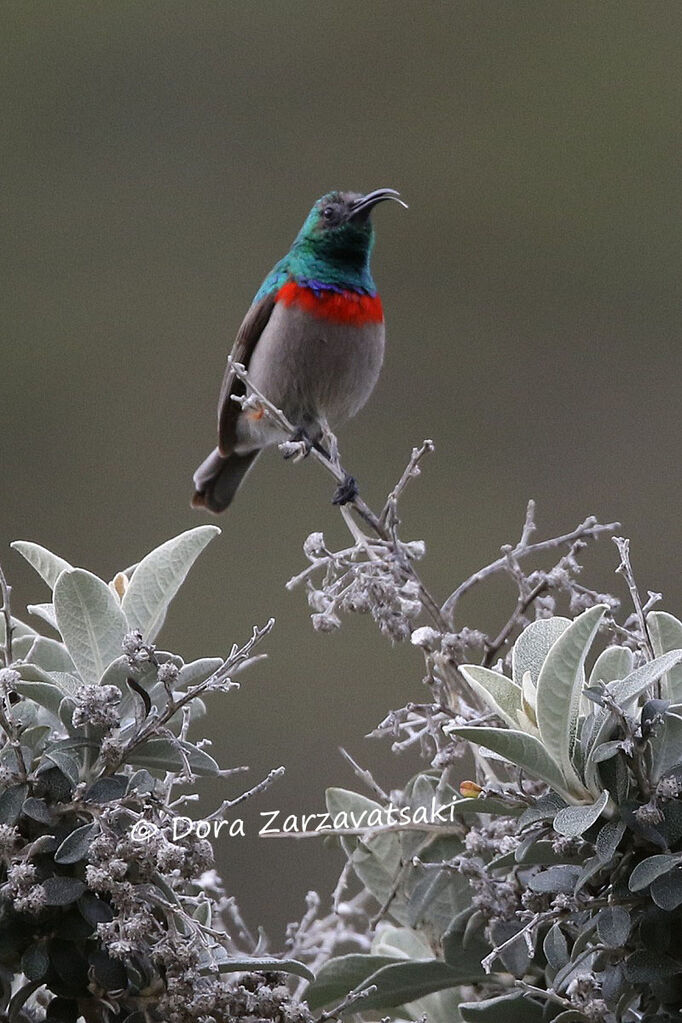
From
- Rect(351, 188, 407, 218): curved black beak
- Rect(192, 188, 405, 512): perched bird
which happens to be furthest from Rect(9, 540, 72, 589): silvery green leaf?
Rect(351, 188, 407, 218): curved black beak

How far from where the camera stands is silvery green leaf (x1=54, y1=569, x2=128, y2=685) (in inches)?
18.0

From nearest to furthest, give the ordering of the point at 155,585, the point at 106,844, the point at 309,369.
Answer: the point at 106,844, the point at 155,585, the point at 309,369

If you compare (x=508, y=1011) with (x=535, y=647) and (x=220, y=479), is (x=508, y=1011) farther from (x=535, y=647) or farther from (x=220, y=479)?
(x=220, y=479)

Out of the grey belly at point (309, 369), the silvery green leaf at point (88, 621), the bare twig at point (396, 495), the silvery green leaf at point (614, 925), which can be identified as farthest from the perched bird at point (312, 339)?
the silvery green leaf at point (614, 925)

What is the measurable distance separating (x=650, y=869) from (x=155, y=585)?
219mm

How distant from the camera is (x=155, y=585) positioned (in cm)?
49

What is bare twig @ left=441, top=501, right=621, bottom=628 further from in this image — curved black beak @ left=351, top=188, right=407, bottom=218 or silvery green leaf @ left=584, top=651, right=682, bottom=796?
curved black beak @ left=351, top=188, right=407, bottom=218

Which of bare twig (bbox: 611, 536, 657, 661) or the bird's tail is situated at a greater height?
bare twig (bbox: 611, 536, 657, 661)

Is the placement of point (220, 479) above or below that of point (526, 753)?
below

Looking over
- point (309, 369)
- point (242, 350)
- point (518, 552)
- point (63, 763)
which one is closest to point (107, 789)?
point (63, 763)

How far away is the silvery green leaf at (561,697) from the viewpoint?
0.42 metres

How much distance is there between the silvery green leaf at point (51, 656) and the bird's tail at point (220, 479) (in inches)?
39.8

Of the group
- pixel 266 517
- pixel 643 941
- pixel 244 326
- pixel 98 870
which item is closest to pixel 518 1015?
pixel 643 941

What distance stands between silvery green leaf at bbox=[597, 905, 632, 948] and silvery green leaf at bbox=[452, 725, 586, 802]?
4 cm
